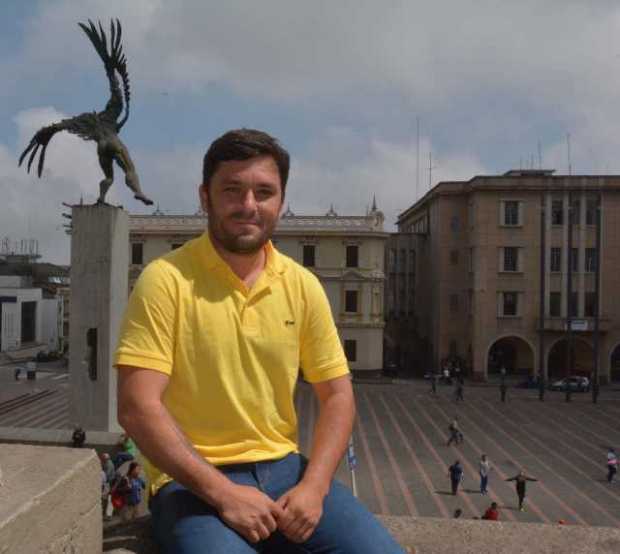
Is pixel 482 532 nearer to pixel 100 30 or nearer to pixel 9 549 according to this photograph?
pixel 9 549

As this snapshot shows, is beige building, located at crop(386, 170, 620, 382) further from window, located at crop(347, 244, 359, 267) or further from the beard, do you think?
the beard

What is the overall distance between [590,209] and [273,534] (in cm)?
3558

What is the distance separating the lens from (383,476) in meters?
16.2

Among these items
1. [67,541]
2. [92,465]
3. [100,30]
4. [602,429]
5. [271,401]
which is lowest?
[602,429]

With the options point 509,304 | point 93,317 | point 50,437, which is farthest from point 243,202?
point 509,304

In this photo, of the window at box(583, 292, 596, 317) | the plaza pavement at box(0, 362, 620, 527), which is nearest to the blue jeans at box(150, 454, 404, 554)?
the plaza pavement at box(0, 362, 620, 527)

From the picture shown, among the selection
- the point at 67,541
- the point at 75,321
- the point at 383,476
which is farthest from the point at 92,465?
the point at 383,476

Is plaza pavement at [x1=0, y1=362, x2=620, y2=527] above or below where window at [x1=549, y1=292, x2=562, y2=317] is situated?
below

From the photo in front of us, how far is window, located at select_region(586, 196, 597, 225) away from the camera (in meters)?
34.2

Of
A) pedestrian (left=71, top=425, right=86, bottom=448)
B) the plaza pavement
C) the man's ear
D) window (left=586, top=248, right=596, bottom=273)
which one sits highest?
window (left=586, top=248, right=596, bottom=273)

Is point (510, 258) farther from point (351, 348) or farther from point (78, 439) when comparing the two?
point (78, 439)

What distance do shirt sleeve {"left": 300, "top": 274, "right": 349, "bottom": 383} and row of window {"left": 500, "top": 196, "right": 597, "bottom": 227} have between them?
33563 millimetres

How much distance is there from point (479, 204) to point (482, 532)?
33122mm

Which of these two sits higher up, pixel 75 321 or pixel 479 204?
A: pixel 479 204
